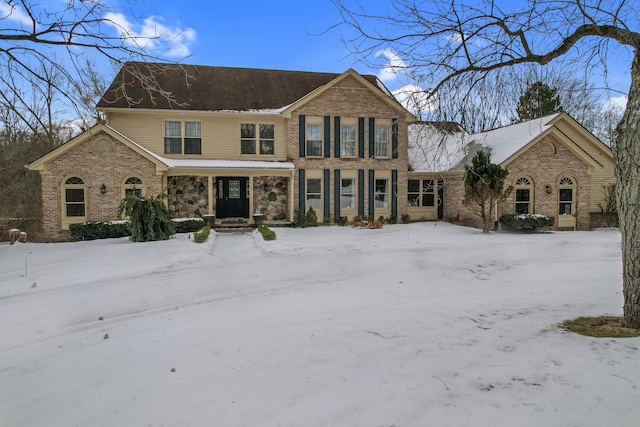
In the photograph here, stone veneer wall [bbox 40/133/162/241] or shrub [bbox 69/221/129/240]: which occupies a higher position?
stone veneer wall [bbox 40/133/162/241]

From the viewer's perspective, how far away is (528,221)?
18.0 metres

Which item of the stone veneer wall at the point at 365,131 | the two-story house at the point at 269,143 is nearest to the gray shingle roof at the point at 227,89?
the two-story house at the point at 269,143

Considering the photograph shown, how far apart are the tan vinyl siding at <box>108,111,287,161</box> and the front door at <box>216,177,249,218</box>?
3.88 feet

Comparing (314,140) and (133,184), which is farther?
(314,140)

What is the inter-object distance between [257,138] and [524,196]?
13128 mm

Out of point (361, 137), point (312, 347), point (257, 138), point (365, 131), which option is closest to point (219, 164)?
point (257, 138)

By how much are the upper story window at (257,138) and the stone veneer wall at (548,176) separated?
29.0 ft

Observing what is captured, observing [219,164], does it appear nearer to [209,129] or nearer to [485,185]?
[209,129]

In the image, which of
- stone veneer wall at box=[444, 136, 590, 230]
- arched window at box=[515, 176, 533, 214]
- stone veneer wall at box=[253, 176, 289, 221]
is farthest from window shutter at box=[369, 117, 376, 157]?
arched window at box=[515, 176, 533, 214]

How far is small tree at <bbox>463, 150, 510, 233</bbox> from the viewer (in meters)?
16.6

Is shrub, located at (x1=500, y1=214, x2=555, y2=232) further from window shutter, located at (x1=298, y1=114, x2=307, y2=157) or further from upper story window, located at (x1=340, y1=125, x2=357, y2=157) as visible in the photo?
window shutter, located at (x1=298, y1=114, x2=307, y2=157)

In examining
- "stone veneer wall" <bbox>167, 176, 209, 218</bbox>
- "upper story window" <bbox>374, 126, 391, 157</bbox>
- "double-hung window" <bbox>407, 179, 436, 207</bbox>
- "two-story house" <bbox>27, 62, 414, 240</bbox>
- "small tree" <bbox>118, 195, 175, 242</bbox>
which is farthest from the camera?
"double-hung window" <bbox>407, 179, 436, 207</bbox>

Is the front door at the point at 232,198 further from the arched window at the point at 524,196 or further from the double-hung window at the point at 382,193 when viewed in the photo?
the arched window at the point at 524,196

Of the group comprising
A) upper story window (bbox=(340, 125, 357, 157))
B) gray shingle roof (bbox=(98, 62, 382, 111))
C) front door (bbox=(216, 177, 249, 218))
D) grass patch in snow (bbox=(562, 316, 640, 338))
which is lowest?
grass patch in snow (bbox=(562, 316, 640, 338))
